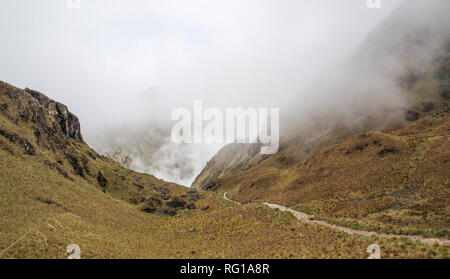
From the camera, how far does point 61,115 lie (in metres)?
73.1

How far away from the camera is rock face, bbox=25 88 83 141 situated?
68.1m

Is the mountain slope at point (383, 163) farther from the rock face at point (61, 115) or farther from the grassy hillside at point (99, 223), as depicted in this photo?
the rock face at point (61, 115)

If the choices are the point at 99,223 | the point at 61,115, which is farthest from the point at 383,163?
the point at 61,115

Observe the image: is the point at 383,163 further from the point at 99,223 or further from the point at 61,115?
the point at 61,115

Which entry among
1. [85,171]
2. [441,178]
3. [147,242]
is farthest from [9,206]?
[441,178]

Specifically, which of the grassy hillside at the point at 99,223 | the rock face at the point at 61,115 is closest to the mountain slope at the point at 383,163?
the grassy hillside at the point at 99,223

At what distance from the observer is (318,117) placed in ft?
616

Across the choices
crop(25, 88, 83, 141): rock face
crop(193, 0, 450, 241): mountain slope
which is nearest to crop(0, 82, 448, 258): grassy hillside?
crop(193, 0, 450, 241): mountain slope

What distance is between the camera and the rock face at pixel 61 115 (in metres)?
68.1

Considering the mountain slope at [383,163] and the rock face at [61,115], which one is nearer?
the mountain slope at [383,163]

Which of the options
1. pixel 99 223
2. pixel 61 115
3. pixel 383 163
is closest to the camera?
pixel 99 223

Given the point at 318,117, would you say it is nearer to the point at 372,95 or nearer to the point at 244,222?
the point at 372,95

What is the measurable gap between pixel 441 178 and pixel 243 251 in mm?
43245

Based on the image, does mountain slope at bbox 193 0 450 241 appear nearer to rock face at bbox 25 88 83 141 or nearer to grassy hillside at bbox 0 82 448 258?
grassy hillside at bbox 0 82 448 258
